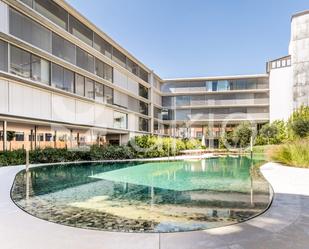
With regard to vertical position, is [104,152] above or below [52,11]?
below

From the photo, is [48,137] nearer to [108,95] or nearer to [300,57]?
[108,95]

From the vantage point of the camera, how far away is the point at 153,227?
4.44 meters

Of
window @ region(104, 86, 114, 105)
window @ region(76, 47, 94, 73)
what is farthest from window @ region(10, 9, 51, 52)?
window @ region(104, 86, 114, 105)

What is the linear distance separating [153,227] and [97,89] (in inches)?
770

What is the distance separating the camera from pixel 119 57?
26734 millimetres

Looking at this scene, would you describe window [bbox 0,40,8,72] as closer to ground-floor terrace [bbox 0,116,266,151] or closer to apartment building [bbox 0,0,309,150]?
apartment building [bbox 0,0,309,150]

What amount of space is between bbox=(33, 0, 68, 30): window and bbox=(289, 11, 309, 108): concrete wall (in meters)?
25.8

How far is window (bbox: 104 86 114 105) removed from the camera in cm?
2390

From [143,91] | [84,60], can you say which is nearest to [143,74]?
[143,91]

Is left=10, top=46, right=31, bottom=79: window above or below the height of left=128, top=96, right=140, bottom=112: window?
above

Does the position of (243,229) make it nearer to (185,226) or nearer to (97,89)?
(185,226)

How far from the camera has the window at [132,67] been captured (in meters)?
28.7

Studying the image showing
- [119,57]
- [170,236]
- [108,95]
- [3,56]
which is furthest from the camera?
[119,57]

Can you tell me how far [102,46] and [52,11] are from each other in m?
6.65
